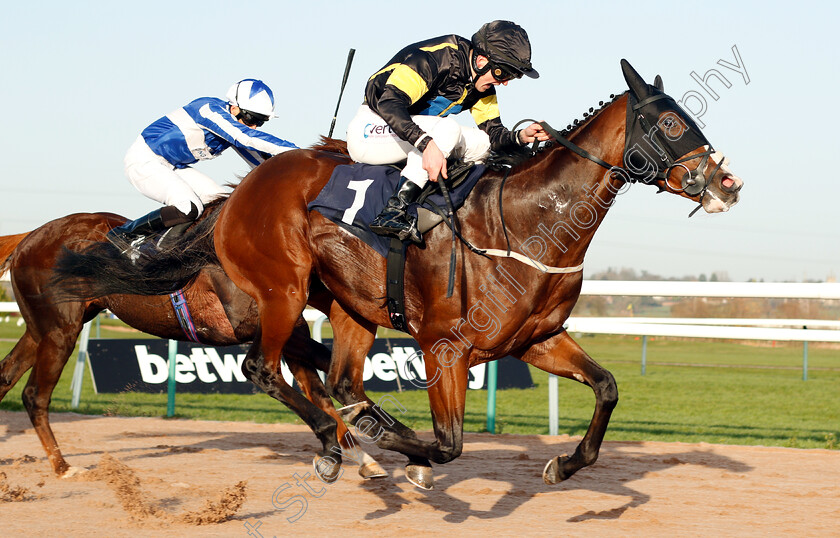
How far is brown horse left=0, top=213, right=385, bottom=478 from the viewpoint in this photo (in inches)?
206

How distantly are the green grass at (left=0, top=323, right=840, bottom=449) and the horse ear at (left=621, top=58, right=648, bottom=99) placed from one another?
13.7 feet

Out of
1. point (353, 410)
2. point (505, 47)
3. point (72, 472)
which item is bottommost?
point (72, 472)

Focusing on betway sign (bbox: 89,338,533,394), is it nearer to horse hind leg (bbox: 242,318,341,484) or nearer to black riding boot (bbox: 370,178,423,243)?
horse hind leg (bbox: 242,318,341,484)

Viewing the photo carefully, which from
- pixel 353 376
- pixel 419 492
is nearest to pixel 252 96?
pixel 353 376

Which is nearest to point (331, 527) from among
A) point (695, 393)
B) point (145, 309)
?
A: point (145, 309)

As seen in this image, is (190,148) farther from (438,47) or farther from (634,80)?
(634,80)

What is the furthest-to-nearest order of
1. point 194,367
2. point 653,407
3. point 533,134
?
point 653,407
point 194,367
point 533,134

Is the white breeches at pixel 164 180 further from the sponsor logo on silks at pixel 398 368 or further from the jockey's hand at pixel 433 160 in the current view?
the sponsor logo on silks at pixel 398 368

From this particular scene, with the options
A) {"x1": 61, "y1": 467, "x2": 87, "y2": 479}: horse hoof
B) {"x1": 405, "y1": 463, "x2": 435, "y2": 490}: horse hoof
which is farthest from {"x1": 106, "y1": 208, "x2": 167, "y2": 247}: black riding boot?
{"x1": 405, "y1": 463, "x2": 435, "y2": 490}: horse hoof

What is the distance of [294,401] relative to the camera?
13.9 feet

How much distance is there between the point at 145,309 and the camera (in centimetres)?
565

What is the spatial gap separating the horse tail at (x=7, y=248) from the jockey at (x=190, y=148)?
3.21 ft

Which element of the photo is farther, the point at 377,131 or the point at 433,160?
the point at 377,131

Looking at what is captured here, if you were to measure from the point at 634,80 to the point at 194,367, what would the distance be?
7049mm
